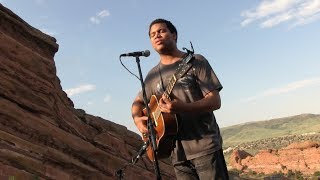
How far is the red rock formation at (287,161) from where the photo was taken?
8750cm

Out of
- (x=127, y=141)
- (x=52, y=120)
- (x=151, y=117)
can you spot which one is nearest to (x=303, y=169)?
(x=127, y=141)

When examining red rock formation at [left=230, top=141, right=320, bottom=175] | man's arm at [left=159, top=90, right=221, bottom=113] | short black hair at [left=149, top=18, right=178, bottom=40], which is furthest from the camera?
red rock formation at [left=230, top=141, right=320, bottom=175]

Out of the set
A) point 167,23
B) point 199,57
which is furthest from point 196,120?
point 167,23

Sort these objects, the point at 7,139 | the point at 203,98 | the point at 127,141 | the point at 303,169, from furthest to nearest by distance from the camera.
A: the point at 303,169 → the point at 127,141 → the point at 7,139 → the point at 203,98

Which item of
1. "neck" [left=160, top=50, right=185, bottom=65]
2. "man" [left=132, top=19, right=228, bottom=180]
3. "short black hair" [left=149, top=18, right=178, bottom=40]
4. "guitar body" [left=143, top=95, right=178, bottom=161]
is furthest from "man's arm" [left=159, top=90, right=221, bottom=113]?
"short black hair" [left=149, top=18, right=178, bottom=40]

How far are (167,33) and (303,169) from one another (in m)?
90.8

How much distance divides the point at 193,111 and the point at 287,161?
9195 centimetres

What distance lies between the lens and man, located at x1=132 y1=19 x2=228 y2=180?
12.8 feet

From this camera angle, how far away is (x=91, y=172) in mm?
14445

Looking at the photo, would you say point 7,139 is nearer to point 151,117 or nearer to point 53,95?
point 53,95

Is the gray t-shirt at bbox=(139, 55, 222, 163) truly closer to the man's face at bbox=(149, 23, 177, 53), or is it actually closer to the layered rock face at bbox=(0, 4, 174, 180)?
the man's face at bbox=(149, 23, 177, 53)

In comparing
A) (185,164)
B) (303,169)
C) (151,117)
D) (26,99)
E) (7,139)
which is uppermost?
(26,99)

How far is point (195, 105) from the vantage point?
387cm

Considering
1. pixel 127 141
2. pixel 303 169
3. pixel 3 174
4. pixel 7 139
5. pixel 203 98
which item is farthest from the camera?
pixel 303 169
